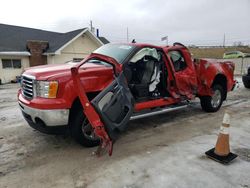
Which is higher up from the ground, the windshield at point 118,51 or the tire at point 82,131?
the windshield at point 118,51

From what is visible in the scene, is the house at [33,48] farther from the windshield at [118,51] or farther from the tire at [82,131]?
the tire at [82,131]

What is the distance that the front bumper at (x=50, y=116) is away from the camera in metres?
3.78

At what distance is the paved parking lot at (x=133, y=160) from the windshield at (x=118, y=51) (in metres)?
1.70

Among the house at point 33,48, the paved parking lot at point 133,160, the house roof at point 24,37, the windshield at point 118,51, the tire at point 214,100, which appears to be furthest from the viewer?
the house roof at point 24,37

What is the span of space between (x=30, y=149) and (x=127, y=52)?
9.01 ft

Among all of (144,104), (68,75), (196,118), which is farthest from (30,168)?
(196,118)

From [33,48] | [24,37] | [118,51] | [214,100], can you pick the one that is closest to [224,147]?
[118,51]

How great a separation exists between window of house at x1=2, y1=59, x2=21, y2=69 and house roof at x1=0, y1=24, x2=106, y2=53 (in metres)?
0.87

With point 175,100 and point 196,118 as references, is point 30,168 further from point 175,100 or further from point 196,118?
point 196,118

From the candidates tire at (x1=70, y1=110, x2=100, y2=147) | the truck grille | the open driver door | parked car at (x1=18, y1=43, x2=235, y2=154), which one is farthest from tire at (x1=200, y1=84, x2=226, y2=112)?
Answer: the truck grille

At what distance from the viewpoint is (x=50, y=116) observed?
3.78 m

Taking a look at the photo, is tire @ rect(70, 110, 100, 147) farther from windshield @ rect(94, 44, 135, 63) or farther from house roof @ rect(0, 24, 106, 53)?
house roof @ rect(0, 24, 106, 53)

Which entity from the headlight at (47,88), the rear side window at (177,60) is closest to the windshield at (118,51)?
the rear side window at (177,60)

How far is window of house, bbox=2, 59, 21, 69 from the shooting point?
59.6 ft
